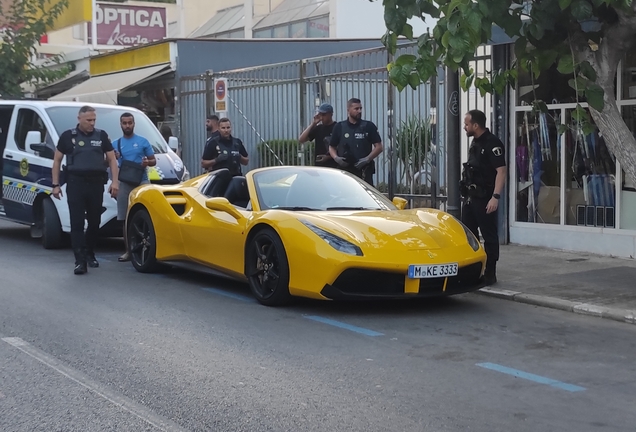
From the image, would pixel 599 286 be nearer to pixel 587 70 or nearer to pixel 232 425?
pixel 587 70

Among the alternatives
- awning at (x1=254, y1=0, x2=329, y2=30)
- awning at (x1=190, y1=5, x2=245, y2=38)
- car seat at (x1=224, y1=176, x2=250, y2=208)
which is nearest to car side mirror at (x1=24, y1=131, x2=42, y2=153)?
car seat at (x1=224, y1=176, x2=250, y2=208)

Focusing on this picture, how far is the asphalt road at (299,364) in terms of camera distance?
5.07 meters

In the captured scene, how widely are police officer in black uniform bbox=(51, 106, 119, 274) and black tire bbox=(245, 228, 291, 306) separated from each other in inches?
105

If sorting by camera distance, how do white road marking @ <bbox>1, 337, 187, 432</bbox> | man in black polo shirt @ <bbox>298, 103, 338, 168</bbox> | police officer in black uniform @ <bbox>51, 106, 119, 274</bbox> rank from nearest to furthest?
white road marking @ <bbox>1, 337, 187, 432</bbox>
police officer in black uniform @ <bbox>51, 106, 119, 274</bbox>
man in black polo shirt @ <bbox>298, 103, 338, 168</bbox>

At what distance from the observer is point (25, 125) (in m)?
13.4

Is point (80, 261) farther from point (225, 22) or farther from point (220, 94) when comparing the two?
point (225, 22)

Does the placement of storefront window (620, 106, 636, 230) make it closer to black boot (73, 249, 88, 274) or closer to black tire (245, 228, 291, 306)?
black tire (245, 228, 291, 306)

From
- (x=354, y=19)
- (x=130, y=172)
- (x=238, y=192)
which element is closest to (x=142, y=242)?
(x=130, y=172)

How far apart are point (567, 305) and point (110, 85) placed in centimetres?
1705

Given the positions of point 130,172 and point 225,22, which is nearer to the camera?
point 130,172

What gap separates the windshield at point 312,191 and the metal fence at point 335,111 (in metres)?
4.46

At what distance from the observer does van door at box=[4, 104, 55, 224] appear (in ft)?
41.7

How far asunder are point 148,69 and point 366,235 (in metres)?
15.7

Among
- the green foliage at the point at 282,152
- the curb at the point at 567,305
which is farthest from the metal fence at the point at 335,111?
the curb at the point at 567,305
